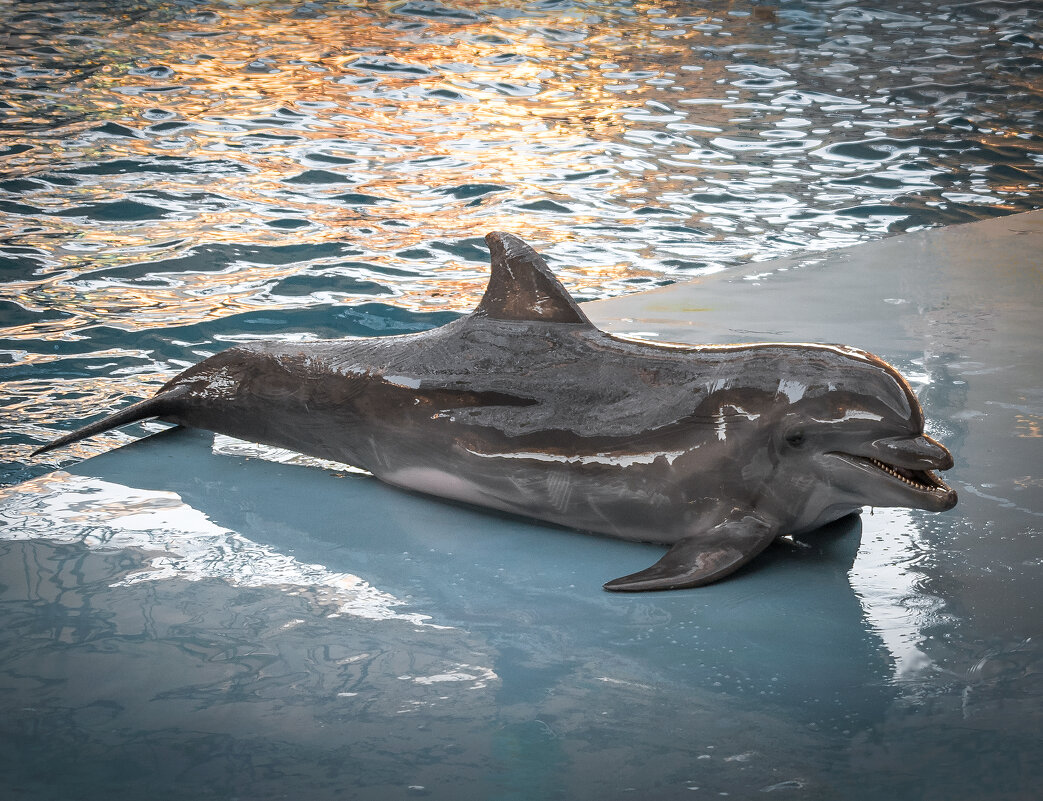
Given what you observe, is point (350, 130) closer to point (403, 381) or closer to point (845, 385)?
point (403, 381)

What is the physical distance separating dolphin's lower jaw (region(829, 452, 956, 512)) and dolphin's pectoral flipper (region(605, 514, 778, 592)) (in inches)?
13.6

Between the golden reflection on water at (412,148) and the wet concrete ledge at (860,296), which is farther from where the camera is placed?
the golden reflection on water at (412,148)

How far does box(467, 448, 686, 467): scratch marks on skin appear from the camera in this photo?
3.63 m

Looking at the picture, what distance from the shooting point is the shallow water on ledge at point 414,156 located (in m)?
8.23

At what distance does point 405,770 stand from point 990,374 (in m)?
4.03

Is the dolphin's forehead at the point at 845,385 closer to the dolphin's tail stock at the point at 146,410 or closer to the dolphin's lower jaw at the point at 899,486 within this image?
the dolphin's lower jaw at the point at 899,486

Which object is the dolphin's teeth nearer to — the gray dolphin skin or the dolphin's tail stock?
the gray dolphin skin

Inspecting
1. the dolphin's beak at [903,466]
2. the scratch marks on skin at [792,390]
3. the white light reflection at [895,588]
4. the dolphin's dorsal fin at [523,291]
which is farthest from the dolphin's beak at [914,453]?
the dolphin's dorsal fin at [523,291]

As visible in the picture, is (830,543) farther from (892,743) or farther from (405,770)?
A: (405,770)

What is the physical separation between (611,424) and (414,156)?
9.87 meters

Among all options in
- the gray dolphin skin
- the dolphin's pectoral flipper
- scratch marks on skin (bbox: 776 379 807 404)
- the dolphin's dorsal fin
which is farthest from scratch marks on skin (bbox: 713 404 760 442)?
the dolphin's dorsal fin

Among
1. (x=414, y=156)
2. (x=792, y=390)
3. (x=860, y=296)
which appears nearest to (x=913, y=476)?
(x=792, y=390)

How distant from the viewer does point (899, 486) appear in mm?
3373

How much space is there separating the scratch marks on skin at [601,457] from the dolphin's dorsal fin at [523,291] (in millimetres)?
595
